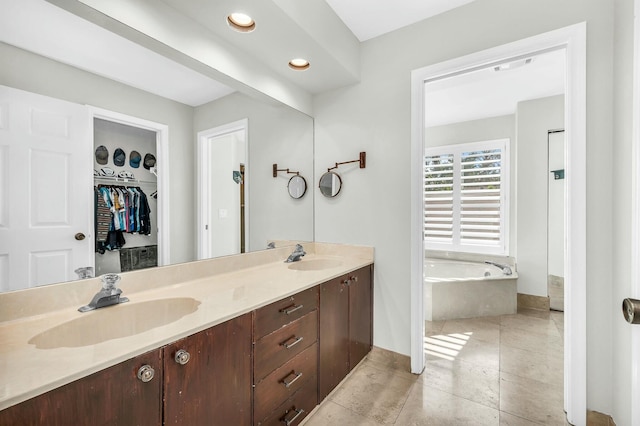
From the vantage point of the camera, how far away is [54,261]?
1127 millimetres

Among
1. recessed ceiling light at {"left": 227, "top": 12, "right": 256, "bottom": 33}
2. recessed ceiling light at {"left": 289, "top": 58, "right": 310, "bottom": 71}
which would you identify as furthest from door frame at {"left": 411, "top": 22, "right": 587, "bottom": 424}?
recessed ceiling light at {"left": 227, "top": 12, "right": 256, "bottom": 33}

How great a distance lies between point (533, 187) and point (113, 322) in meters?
4.17

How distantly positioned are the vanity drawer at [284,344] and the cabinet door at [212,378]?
0.06 m

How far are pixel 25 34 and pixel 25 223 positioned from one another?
2.28 feet

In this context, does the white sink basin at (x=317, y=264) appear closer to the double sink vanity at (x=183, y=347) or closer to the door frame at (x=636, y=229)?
the double sink vanity at (x=183, y=347)

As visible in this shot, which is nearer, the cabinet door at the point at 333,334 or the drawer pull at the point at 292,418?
the drawer pull at the point at 292,418

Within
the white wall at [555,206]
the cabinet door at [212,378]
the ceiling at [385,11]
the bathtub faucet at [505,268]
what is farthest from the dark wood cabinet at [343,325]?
the white wall at [555,206]

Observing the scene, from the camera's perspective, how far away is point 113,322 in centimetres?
113

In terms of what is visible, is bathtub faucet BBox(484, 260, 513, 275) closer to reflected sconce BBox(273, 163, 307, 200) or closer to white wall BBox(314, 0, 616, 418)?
white wall BBox(314, 0, 616, 418)

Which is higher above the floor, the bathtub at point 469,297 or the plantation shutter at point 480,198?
the plantation shutter at point 480,198

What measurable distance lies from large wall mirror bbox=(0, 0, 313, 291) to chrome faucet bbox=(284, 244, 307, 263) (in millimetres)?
131

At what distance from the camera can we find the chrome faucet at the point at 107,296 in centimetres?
113

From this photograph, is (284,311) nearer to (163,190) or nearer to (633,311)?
(163,190)

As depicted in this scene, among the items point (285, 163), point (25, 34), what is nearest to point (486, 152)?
point (285, 163)
